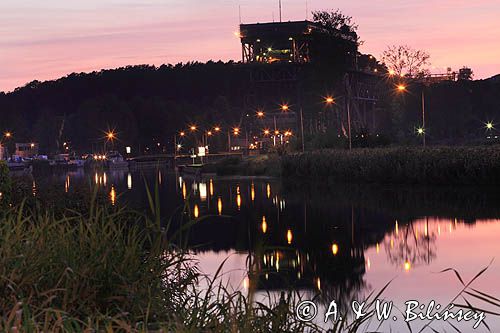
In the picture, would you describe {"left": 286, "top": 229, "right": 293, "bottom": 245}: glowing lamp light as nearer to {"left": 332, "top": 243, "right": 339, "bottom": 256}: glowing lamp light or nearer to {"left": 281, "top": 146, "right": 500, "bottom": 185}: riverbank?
{"left": 332, "top": 243, "right": 339, "bottom": 256}: glowing lamp light

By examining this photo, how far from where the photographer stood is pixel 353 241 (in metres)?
33.4

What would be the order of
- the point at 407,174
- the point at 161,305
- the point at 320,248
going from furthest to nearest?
the point at 407,174, the point at 320,248, the point at 161,305

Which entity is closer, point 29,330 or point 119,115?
point 29,330

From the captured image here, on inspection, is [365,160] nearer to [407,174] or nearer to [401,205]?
[407,174]

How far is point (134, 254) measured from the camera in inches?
483

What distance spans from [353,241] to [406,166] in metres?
32.3

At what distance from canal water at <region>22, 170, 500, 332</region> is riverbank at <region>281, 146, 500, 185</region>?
295 cm

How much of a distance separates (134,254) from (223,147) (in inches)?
6535

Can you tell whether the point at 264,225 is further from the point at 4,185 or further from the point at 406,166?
the point at 406,166

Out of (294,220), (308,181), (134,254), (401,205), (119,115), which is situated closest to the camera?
(134,254)

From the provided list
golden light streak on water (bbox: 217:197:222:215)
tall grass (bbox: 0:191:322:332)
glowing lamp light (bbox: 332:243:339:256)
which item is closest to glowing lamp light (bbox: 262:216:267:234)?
golden light streak on water (bbox: 217:197:222:215)

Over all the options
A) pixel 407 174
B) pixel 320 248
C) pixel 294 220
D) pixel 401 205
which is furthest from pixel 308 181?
pixel 320 248

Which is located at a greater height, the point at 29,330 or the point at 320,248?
the point at 29,330

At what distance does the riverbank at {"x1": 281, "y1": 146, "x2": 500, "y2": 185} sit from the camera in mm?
58812
